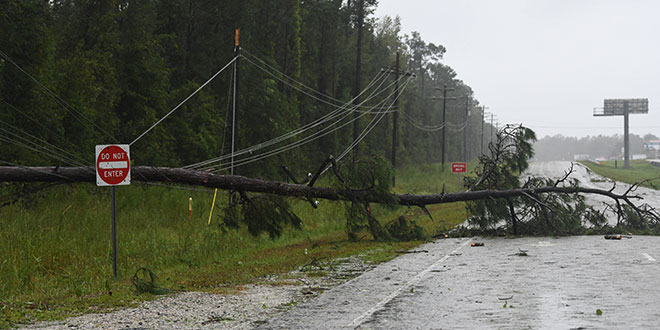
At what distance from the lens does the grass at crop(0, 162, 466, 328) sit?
1167cm

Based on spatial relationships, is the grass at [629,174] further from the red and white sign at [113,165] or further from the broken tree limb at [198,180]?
the red and white sign at [113,165]

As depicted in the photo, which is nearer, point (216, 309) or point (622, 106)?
point (216, 309)

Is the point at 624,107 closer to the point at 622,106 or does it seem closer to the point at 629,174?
the point at 622,106

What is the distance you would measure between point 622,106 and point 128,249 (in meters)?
147

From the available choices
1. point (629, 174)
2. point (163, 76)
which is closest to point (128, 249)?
point (163, 76)

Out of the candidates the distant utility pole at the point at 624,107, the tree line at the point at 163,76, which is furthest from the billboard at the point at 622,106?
the tree line at the point at 163,76

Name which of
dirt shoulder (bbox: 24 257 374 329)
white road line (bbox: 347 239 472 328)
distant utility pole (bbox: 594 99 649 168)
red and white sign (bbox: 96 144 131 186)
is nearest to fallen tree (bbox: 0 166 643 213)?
red and white sign (bbox: 96 144 131 186)

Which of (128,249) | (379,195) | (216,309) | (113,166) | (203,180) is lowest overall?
(128,249)

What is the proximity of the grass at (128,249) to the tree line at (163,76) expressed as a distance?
204cm

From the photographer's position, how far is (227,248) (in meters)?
19.6

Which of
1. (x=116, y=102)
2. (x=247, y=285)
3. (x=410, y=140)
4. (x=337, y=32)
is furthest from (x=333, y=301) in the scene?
(x=410, y=140)

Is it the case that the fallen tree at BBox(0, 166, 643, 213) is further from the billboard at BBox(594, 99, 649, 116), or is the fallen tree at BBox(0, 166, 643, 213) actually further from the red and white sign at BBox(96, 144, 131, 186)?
the billboard at BBox(594, 99, 649, 116)

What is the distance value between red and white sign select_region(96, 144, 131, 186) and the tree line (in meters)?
5.27

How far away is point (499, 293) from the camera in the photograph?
11.1m
